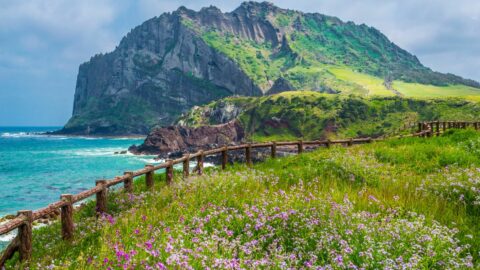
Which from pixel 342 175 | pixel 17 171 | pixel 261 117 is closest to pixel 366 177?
pixel 342 175

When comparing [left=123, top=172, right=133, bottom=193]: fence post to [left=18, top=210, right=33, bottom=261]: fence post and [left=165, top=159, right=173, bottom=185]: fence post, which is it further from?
[left=18, top=210, right=33, bottom=261]: fence post

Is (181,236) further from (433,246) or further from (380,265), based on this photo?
(433,246)

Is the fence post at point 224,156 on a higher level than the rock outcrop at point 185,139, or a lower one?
higher

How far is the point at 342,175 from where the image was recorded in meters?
13.1

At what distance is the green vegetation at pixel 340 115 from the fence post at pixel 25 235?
14942 cm

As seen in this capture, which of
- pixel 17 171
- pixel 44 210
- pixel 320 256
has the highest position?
pixel 44 210

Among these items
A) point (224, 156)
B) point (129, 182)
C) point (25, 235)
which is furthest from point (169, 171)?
point (25, 235)

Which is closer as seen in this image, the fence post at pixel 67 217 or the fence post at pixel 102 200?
the fence post at pixel 67 217

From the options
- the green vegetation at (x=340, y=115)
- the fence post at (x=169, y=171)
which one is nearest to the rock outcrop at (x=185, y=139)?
the green vegetation at (x=340, y=115)

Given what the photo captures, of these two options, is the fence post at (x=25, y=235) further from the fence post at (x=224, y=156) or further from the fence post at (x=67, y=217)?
the fence post at (x=224, y=156)

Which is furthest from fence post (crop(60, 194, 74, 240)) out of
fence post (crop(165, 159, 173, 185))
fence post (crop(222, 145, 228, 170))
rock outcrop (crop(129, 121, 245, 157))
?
rock outcrop (crop(129, 121, 245, 157))

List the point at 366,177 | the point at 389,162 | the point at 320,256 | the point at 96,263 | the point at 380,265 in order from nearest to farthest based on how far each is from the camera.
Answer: the point at 380,265 < the point at 96,263 < the point at 320,256 < the point at 366,177 < the point at 389,162

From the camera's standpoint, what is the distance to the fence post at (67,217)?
29.6ft

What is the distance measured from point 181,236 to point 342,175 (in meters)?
7.77
